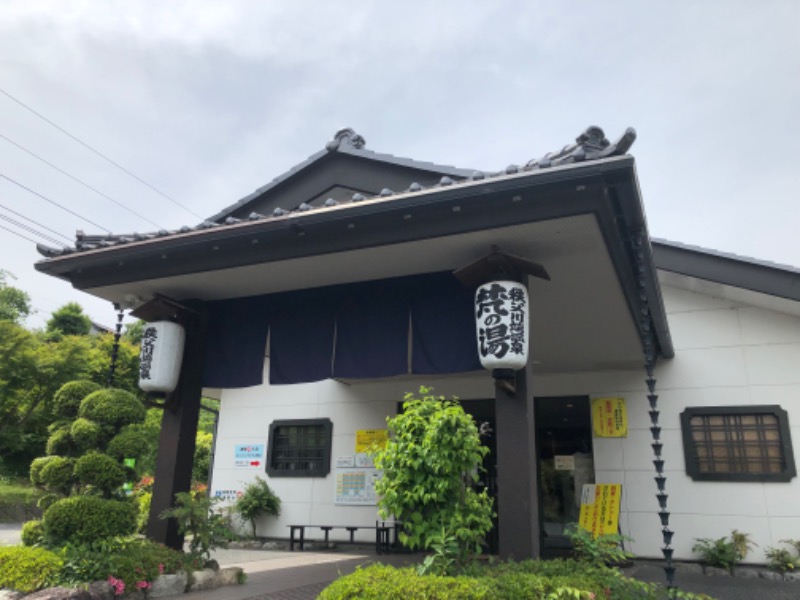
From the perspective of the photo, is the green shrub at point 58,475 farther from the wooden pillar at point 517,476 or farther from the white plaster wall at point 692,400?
the white plaster wall at point 692,400

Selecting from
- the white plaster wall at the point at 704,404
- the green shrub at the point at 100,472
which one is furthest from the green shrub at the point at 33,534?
the white plaster wall at the point at 704,404

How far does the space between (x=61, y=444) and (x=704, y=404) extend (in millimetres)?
9237

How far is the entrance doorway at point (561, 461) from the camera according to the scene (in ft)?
33.3

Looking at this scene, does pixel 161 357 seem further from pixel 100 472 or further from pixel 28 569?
pixel 28 569

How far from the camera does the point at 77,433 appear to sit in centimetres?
573

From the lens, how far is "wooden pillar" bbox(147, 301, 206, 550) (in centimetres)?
642

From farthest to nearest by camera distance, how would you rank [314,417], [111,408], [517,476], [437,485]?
1. [314,417]
2. [111,408]
3. [517,476]
4. [437,485]

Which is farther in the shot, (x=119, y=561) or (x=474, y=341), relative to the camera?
(x=474, y=341)

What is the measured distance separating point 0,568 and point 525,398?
4.80 m

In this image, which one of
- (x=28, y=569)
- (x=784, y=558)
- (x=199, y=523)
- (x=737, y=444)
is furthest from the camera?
(x=737, y=444)

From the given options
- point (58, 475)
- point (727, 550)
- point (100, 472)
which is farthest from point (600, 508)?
point (58, 475)

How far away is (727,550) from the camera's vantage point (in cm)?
848

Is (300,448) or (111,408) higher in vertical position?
(111,408)

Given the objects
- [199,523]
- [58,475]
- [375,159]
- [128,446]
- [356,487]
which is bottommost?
[199,523]
